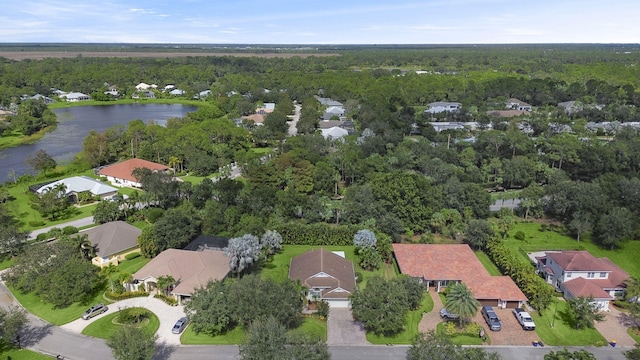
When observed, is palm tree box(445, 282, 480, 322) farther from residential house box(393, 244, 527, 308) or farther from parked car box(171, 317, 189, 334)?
parked car box(171, 317, 189, 334)

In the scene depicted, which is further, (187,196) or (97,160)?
(97,160)

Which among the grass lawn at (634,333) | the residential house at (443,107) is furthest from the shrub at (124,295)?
the residential house at (443,107)

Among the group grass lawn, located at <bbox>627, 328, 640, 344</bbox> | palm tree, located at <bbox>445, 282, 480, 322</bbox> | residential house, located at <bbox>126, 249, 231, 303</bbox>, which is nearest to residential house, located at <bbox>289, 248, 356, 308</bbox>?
residential house, located at <bbox>126, 249, 231, 303</bbox>

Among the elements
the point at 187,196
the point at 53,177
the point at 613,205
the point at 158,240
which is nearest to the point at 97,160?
the point at 53,177

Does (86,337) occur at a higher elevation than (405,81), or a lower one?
lower

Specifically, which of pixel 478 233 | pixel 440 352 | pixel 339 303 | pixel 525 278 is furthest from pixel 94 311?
pixel 478 233

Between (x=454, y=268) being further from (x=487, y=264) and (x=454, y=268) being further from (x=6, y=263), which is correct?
(x=6, y=263)

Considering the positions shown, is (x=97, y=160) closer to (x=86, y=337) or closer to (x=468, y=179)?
(x=86, y=337)

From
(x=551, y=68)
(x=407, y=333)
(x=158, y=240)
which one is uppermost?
(x=551, y=68)

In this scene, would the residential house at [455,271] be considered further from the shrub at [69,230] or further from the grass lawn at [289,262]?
the shrub at [69,230]
